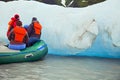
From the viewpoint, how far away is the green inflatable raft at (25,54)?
8.73 meters

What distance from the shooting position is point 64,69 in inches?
327

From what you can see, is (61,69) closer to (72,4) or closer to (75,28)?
(75,28)

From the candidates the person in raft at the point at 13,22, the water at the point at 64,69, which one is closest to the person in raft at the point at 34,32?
the person in raft at the point at 13,22

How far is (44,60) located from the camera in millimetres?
9672

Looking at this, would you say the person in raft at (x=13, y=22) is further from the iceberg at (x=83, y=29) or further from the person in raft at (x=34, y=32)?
the iceberg at (x=83, y=29)

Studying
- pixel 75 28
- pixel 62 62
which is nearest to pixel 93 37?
pixel 75 28

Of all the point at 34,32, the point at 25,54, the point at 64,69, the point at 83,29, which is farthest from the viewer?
the point at 83,29

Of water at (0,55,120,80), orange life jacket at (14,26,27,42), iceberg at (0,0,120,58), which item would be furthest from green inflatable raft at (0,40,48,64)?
iceberg at (0,0,120,58)

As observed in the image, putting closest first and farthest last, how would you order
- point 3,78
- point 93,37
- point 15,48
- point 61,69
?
point 3,78 → point 61,69 → point 15,48 → point 93,37

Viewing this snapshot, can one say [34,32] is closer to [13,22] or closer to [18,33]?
[13,22]

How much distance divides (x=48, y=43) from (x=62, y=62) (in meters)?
1.39

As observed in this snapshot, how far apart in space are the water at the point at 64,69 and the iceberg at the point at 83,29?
0.28 m

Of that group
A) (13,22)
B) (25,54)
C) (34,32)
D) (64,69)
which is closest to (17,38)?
(25,54)

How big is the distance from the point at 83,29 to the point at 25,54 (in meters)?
1.95
